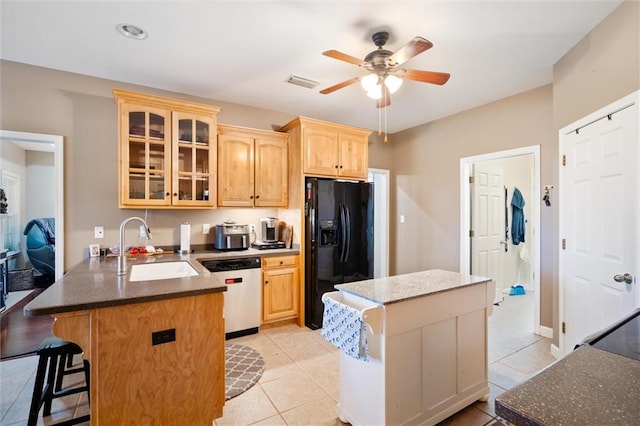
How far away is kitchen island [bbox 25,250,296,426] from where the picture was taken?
1535mm

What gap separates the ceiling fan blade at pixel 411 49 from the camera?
1.83 m

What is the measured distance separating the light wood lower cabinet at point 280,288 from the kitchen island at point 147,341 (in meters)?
1.47

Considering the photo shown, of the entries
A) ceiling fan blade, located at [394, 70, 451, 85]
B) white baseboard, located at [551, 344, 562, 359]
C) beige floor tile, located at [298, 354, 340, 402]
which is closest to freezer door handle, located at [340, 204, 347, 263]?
Result: beige floor tile, located at [298, 354, 340, 402]

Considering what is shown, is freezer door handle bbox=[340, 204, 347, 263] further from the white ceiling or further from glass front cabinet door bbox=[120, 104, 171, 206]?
glass front cabinet door bbox=[120, 104, 171, 206]

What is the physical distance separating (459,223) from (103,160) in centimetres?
428

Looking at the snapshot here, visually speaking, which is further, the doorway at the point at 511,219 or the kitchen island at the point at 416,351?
the doorway at the point at 511,219

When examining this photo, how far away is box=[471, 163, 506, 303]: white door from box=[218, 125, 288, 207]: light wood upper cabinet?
2.67 m

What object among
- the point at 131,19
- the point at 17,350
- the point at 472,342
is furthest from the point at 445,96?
the point at 17,350

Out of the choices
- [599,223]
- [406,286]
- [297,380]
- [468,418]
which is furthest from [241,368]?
[599,223]

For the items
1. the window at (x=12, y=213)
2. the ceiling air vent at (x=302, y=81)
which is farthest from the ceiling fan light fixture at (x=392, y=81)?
the window at (x=12, y=213)

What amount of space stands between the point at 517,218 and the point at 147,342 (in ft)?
18.5

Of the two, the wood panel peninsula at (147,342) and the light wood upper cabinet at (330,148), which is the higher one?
the light wood upper cabinet at (330,148)

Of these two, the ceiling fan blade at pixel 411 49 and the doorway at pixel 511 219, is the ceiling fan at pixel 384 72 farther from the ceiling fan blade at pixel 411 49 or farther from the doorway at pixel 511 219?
the doorway at pixel 511 219

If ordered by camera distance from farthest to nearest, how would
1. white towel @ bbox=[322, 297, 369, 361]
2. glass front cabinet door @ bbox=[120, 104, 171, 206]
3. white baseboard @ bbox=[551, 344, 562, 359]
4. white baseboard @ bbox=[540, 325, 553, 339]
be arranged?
white baseboard @ bbox=[540, 325, 553, 339] < glass front cabinet door @ bbox=[120, 104, 171, 206] < white baseboard @ bbox=[551, 344, 562, 359] < white towel @ bbox=[322, 297, 369, 361]
